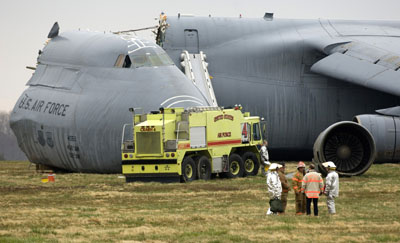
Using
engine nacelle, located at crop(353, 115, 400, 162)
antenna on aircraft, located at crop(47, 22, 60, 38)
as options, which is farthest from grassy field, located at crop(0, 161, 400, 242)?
antenna on aircraft, located at crop(47, 22, 60, 38)

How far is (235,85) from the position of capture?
41.8 m

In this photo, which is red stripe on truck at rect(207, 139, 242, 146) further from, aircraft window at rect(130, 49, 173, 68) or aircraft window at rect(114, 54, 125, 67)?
aircraft window at rect(114, 54, 125, 67)

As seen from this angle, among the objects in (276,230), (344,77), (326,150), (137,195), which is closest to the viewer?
(276,230)

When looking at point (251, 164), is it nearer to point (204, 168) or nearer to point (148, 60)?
point (204, 168)

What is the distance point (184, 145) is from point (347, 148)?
6.77m

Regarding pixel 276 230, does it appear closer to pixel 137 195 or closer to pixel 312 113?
pixel 137 195

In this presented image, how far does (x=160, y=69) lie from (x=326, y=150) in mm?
6799

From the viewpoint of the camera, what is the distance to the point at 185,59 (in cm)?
4091

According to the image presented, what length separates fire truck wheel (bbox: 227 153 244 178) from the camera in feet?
103

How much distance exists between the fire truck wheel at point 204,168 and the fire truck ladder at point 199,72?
9524mm

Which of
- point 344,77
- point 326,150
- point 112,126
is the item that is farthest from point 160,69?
point 344,77

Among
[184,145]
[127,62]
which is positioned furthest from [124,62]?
[184,145]

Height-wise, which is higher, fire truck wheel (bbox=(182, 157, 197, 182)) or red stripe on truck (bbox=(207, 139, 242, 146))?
red stripe on truck (bbox=(207, 139, 242, 146))

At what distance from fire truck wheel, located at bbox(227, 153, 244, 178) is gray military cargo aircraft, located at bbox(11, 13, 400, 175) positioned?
2.39m
